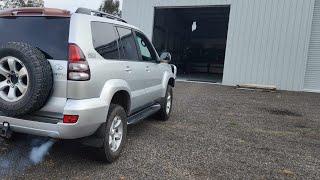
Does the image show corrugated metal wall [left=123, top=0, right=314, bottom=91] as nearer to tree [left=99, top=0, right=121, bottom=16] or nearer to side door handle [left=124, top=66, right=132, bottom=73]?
side door handle [left=124, top=66, right=132, bottom=73]

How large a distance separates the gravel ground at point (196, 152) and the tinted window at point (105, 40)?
4.19 ft

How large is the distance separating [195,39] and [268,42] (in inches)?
592

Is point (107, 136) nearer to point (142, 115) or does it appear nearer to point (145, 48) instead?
point (142, 115)

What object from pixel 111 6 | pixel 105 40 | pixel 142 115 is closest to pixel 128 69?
pixel 105 40

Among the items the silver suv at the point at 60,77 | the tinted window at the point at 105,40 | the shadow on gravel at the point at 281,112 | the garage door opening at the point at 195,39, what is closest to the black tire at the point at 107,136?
the silver suv at the point at 60,77

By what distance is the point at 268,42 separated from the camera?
1527cm

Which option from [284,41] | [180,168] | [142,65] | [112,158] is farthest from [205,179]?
[284,41]

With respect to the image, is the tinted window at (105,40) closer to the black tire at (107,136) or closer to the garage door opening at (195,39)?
the black tire at (107,136)

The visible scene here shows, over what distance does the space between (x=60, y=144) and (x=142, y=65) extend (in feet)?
5.60

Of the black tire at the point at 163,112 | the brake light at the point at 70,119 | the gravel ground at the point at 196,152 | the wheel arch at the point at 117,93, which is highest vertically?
the wheel arch at the point at 117,93

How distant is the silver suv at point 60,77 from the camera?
382cm

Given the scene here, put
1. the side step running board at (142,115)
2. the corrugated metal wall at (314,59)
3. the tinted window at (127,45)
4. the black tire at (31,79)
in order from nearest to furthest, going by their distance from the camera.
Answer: the black tire at (31,79), the tinted window at (127,45), the side step running board at (142,115), the corrugated metal wall at (314,59)

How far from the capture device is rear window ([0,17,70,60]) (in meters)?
4.00

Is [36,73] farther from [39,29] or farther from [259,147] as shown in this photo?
[259,147]
